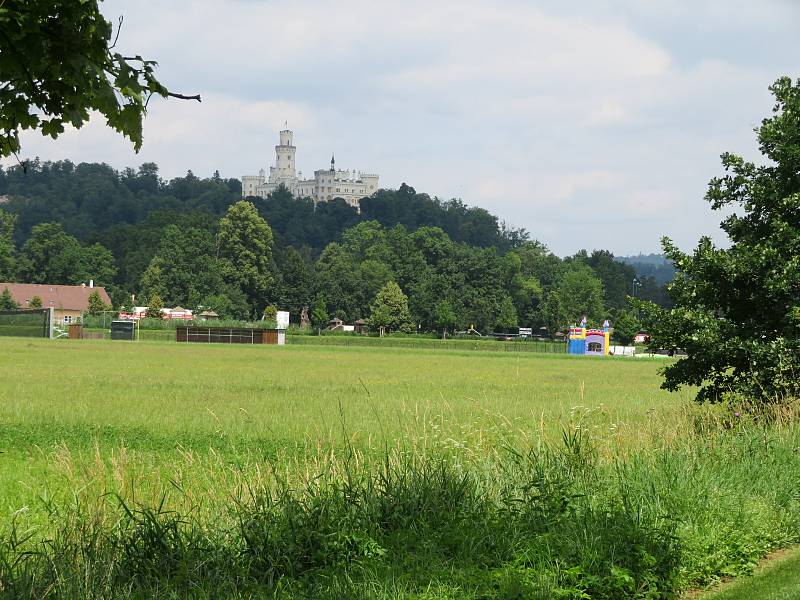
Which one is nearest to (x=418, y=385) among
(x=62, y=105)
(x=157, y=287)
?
(x=62, y=105)

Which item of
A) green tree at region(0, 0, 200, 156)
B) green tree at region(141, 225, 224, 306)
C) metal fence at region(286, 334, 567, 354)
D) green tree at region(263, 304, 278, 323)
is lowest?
metal fence at region(286, 334, 567, 354)

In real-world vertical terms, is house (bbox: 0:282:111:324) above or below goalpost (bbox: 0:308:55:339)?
above

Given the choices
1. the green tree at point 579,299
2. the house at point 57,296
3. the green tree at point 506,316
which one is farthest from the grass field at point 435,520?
the house at point 57,296

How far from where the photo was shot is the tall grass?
7422mm

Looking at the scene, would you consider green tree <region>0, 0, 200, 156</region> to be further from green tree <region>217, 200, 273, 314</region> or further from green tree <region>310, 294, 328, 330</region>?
green tree <region>217, 200, 273, 314</region>

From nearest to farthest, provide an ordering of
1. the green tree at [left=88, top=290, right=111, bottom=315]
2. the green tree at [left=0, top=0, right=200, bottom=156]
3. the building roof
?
1. the green tree at [left=0, top=0, right=200, bottom=156]
2. the green tree at [left=88, top=290, right=111, bottom=315]
3. the building roof

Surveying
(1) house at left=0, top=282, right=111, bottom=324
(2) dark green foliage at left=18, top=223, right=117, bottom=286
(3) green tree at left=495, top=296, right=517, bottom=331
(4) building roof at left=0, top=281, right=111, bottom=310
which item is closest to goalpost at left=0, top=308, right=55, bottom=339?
(1) house at left=0, top=282, right=111, bottom=324

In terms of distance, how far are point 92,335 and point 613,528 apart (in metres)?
99.4

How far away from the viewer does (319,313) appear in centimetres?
14612

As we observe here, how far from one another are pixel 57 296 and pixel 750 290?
14619 centimetres

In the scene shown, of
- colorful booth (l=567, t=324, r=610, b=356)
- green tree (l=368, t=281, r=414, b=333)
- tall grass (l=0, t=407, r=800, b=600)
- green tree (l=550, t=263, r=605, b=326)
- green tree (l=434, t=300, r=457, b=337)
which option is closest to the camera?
tall grass (l=0, t=407, r=800, b=600)

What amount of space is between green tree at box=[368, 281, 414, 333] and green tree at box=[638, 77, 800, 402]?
127m

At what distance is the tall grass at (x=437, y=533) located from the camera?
7422 millimetres

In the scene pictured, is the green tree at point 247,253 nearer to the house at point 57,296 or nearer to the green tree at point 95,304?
the house at point 57,296
